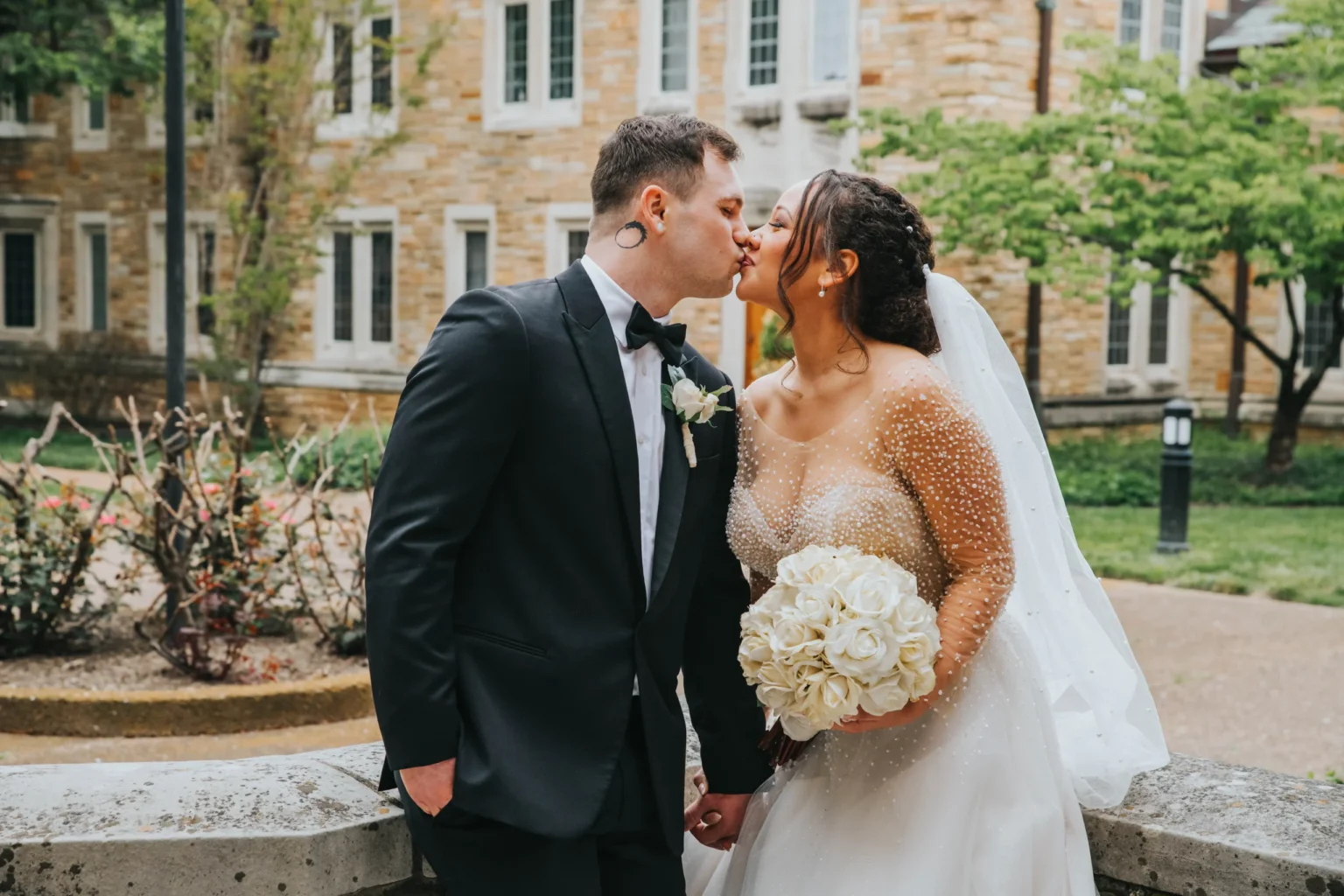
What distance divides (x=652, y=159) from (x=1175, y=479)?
34.2ft

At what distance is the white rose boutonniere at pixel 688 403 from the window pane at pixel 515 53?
18589 millimetres

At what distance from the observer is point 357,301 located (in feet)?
72.2

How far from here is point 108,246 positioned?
2466 centimetres

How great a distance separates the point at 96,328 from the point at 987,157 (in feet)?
53.7

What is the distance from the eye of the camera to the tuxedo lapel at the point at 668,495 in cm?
252

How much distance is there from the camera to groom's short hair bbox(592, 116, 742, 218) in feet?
8.71

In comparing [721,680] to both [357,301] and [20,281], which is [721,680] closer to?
[357,301]

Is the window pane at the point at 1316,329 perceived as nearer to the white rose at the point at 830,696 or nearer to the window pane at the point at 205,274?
the window pane at the point at 205,274

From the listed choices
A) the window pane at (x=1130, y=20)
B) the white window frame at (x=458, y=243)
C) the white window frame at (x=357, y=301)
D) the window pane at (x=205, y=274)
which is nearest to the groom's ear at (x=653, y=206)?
the window pane at (x=1130, y=20)

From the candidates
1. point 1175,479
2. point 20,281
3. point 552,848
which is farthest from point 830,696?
point 20,281

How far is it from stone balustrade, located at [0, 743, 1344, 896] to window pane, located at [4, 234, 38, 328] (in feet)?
83.7

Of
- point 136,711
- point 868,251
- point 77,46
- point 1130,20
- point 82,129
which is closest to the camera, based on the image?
point 868,251

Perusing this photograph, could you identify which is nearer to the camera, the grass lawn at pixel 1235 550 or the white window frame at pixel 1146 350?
the grass lawn at pixel 1235 550

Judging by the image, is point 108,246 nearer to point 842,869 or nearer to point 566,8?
point 566,8
